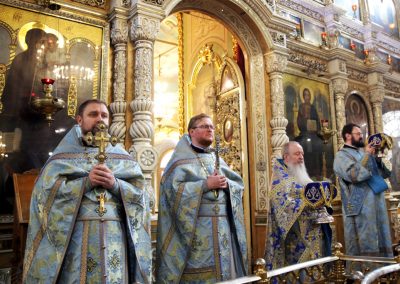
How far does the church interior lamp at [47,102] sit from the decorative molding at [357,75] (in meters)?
6.93

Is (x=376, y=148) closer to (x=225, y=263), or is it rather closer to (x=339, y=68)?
(x=225, y=263)

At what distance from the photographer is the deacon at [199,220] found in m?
3.31

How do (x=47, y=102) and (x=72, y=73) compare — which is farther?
(x=72, y=73)

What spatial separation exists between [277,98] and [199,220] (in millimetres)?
3972

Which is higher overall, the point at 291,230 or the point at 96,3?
the point at 96,3

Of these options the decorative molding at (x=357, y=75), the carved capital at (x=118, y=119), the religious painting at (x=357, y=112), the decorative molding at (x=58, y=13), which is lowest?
the carved capital at (x=118, y=119)

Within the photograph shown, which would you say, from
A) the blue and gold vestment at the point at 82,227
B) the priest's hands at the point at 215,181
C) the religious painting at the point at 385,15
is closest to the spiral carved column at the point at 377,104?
the religious painting at the point at 385,15

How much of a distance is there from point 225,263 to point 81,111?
1.74 metres

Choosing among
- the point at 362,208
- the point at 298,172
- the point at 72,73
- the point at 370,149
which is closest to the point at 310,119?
the point at 370,149

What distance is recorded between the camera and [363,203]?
5223 mm

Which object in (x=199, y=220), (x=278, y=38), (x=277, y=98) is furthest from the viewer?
(x=278, y=38)

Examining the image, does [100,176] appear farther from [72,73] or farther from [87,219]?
[72,73]

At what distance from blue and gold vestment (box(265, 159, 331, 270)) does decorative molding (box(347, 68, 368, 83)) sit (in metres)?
5.85

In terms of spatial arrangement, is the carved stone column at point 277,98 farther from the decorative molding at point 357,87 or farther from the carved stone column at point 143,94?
the decorative molding at point 357,87
